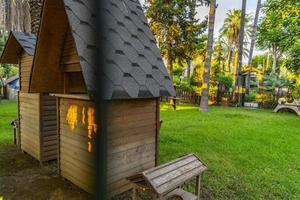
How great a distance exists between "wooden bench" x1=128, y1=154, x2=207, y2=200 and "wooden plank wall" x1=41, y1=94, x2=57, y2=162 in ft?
8.99

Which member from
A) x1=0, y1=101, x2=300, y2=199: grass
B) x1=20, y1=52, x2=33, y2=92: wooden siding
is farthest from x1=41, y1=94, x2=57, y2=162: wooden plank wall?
x1=0, y1=101, x2=300, y2=199: grass

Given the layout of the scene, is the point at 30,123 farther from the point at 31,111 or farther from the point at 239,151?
the point at 239,151

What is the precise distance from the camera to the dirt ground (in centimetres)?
348

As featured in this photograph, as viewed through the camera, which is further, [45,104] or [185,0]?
[185,0]

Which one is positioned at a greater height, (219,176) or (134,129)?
(134,129)

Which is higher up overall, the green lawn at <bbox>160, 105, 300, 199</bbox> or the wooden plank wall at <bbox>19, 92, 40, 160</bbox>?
the wooden plank wall at <bbox>19, 92, 40, 160</bbox>

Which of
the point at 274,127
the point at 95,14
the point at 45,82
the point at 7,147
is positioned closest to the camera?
the point at 95,14

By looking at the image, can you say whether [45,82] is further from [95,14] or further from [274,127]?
[274,127]

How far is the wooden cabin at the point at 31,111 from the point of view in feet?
15.4

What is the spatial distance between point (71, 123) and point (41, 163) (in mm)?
1753

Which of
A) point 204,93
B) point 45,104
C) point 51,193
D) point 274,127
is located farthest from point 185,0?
point 51,193

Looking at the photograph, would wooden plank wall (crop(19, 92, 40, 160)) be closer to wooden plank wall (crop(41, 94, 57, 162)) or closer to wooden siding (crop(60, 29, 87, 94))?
wooden plank wall (crop(41, 94, 57, 162))

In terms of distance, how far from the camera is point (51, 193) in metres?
3.56

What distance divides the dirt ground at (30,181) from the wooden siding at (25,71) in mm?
1554
